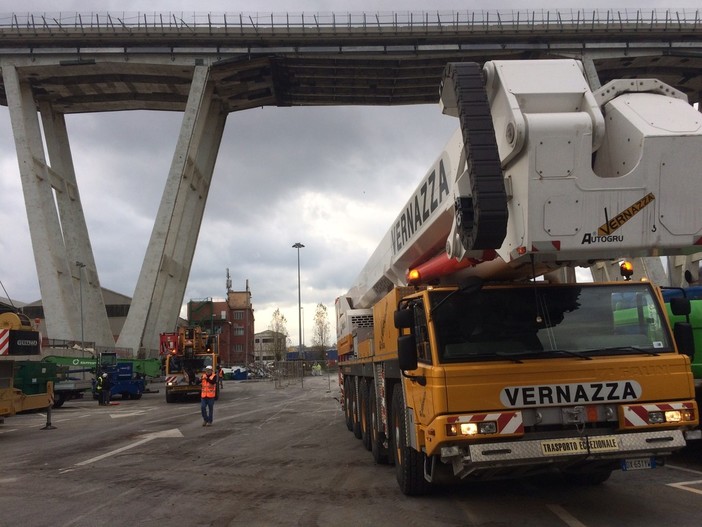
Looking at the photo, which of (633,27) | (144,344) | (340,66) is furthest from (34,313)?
(633,27)

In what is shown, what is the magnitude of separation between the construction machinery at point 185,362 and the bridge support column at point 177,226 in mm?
14553

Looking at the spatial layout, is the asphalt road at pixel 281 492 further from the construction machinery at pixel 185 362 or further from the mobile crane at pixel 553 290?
the construction machinery at pixel 185 362

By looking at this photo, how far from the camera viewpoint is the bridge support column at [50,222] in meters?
40.9

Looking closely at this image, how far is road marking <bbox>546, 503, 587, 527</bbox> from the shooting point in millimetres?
5390

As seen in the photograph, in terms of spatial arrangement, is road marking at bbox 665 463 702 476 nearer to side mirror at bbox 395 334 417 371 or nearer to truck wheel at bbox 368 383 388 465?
truck wheel at bbox 368 383 388 465

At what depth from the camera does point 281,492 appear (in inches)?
297

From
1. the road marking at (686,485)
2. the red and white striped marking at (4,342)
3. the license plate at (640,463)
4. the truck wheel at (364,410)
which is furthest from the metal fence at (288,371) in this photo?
the license plate at (640,463)

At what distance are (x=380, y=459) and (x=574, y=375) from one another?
476cm

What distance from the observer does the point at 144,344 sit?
139 feet

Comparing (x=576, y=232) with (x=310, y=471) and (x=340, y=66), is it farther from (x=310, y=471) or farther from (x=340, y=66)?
(x=340, y=66)

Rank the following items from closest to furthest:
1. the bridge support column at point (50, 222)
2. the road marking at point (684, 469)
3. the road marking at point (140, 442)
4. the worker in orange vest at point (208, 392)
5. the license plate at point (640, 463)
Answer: the license plate at point (640, 463)
the road marking at point (684, 469)
the road marking at point (140, 442)
the worker in orange vest at point (208, 392)
the bridge support column at point (50, 222)

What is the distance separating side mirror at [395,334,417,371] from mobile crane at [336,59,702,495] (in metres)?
0.02

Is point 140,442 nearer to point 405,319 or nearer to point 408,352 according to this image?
point 405,319

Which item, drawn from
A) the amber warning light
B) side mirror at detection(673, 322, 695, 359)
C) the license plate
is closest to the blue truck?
the amber warning light
